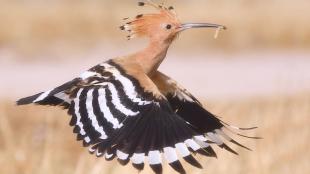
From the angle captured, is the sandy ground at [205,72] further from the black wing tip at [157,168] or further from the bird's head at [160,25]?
the black wing tip at [157,168]

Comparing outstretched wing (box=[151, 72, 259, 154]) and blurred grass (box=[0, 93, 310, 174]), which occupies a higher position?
outstretched wing (box=[151, 72, 259, 154])

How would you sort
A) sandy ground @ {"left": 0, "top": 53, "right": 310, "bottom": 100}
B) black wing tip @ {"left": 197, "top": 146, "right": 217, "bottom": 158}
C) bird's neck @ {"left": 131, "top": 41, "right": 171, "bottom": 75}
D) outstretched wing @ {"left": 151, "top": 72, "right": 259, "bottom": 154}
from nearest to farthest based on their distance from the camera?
black wing tip @ {"left": 197, "top": 146, "right": 217, "bottom": 158}, bird's neck @ {"left": 131, "top": 41, "right": 171, "bottom": 75}, outstretched wing @ {"left": 151, "top": 72, "right": 259, "bottom": 154}, sandy ground @ {"left": 0, "top": 53, "right": 310, "bottom": 100}

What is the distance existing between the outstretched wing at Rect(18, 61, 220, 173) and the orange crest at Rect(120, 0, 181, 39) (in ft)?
0.47

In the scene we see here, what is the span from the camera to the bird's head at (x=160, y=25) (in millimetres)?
3508

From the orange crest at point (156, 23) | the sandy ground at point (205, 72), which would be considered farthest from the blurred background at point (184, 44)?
the orange crest at point (156, 23)

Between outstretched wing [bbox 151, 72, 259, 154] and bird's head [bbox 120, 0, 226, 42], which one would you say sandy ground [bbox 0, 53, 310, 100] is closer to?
outstretched wing [bbox 151, 72, 259, 154]

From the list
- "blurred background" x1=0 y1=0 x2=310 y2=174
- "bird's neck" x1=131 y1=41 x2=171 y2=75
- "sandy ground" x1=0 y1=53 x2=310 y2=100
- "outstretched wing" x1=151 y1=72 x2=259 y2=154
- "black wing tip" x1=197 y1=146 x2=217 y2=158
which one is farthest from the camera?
"blurred background" x1=0 y1=0 x2=310 y2=174

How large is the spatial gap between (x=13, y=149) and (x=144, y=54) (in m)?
1.24

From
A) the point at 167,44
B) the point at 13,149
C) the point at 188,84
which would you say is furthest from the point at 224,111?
the point at 188,84

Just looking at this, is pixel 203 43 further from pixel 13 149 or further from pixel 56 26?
pixel 13 149

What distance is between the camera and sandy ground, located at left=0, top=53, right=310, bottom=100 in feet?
A: 35.5

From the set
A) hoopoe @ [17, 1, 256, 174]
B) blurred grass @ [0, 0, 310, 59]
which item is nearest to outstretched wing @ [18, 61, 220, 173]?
hoopoe @ [17, 1, 256, 174]

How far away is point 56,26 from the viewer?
14.7 metres

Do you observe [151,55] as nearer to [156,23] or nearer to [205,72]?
[156,23]
